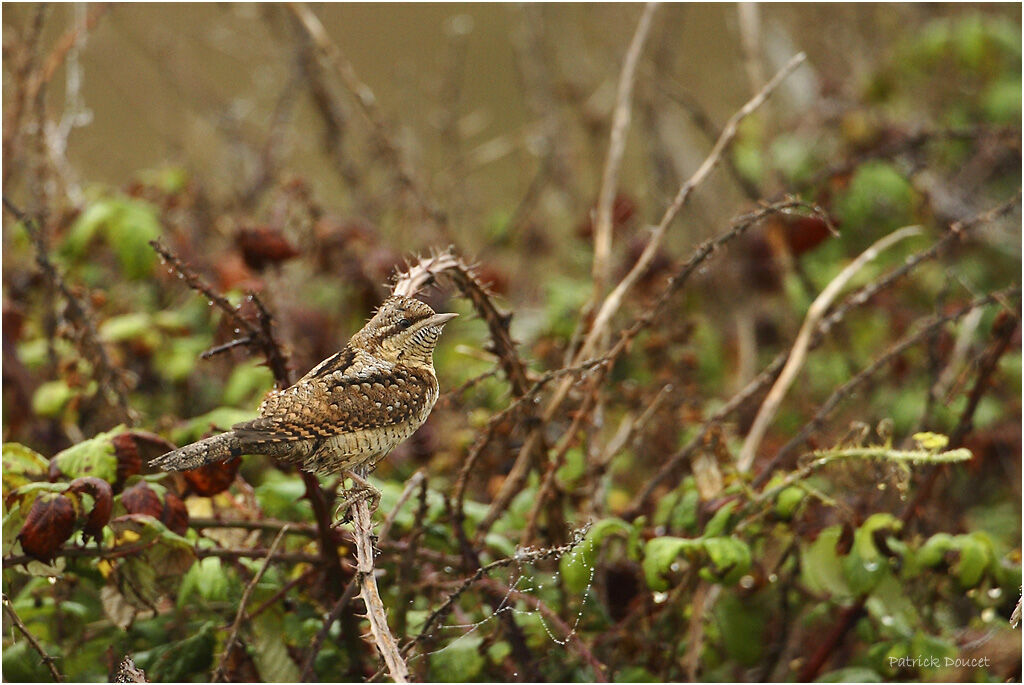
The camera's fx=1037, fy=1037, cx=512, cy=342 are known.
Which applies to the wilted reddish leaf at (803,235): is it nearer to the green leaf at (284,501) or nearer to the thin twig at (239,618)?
the green leaf at (284,501)

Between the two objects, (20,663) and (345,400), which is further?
(20,663)

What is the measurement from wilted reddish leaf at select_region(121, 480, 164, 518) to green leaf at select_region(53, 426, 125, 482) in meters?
0.05

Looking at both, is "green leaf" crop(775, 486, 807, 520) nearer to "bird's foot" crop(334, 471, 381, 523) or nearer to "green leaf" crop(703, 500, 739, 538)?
"green leaf" crop(703, 500, 739, 538)

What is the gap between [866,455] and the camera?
1.98 m

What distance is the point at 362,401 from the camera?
1581 millimetres

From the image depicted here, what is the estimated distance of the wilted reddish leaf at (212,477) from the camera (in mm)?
1900

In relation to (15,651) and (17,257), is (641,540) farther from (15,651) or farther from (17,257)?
(17,257)

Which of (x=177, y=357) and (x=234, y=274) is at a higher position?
(x=234, y=274)

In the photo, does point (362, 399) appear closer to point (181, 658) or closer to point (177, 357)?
point (181, 658)

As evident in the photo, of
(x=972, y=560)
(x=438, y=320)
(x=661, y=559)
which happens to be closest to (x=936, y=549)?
(x=972, y=560)

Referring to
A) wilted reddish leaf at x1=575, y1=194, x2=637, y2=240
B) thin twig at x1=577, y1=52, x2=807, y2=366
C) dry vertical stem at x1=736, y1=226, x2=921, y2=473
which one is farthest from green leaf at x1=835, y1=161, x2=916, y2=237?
thin twig at x1=577, y1=52, x2=807, y2=366

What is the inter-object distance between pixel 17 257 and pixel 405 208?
1414 mm

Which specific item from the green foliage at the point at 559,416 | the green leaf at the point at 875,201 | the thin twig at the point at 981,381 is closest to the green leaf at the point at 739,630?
the green foliage at the point at 559,416

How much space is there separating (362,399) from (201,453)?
269 mm
